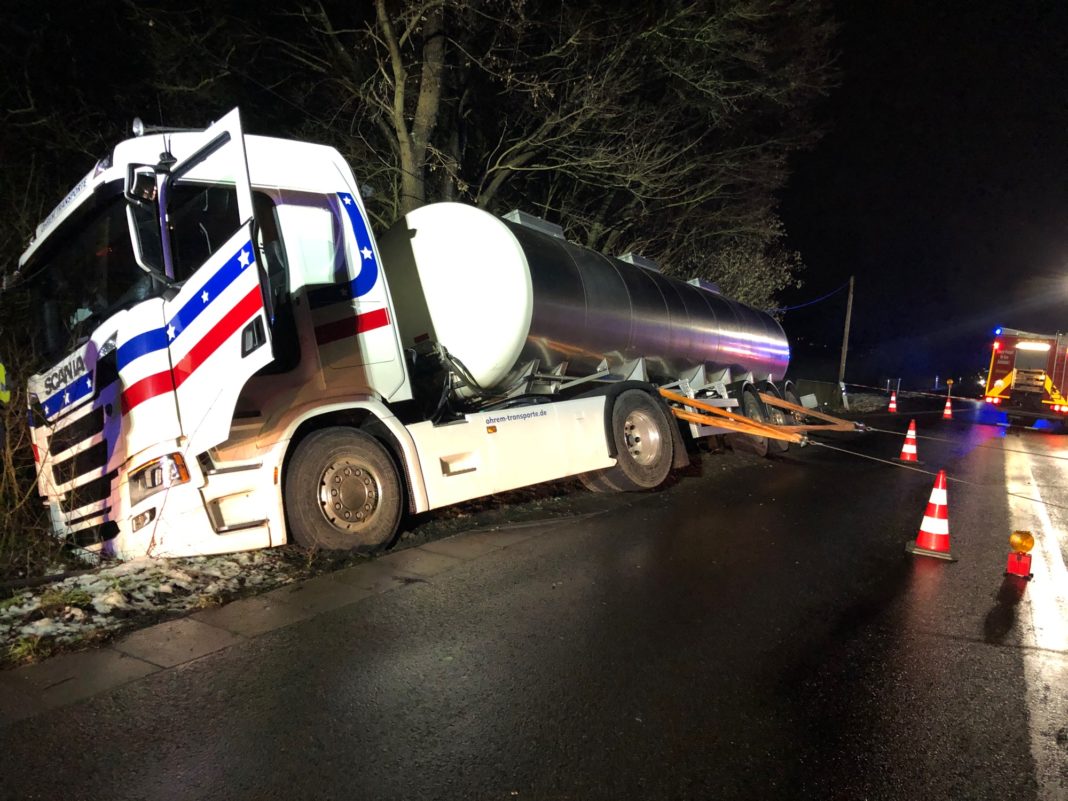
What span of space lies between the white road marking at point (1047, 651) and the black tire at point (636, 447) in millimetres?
3905

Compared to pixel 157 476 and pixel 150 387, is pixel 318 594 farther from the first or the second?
pixel 150 387

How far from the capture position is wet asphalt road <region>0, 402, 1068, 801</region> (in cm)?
300

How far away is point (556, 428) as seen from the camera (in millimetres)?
7781

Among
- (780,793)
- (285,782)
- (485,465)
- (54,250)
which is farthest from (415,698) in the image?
(54,250)

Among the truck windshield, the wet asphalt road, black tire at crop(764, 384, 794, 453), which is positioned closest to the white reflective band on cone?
the wet asphalt road

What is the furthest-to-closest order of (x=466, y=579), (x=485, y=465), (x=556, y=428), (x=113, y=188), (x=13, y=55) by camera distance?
(x=13, y=55) → (x=556, y=428) → (x=485, y=465) → (x=466, y=579) → (x=113, y=188)

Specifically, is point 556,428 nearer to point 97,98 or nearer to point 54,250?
point 54,250

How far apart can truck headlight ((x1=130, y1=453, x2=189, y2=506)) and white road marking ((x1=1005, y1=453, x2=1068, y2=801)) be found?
16.8 ft

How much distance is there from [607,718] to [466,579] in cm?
224

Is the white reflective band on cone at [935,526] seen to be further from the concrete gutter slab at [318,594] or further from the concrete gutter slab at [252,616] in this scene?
the concrete gutter slab at [252,616]

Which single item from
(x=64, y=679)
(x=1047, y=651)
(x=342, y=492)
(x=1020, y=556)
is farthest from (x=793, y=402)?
(x=64, y=679)

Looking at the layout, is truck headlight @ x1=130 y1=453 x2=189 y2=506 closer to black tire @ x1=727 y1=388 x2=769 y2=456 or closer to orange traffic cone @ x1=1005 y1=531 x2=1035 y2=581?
orange traffic cone @ x1=1005 y1=531 x2=1035 y2=581

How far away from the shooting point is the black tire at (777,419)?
12836mm

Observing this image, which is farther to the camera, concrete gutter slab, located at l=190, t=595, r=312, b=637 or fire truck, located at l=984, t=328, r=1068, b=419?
fire truck, located at l=984, t=328, r=1068, b=419
